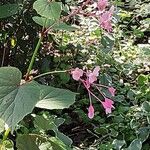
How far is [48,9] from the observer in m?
1.32

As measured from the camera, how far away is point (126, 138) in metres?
2.37

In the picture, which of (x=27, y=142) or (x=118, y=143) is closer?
(x=27, y=142)

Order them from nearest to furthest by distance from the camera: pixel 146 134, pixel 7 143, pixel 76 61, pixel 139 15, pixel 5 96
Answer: pixel 5 96
pixel 7 143
pixel 146 134
pixel 76 61
pixel 139 15

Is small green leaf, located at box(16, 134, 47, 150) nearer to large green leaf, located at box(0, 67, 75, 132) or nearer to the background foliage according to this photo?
large green leaf, located at box(0, 67, 75, 132)

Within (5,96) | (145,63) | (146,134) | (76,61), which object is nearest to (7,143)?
(5,96)

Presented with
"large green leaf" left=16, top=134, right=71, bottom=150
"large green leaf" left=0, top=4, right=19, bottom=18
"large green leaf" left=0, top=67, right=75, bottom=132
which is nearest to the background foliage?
"large green leaf" left=0, top=4, right=19, bottom=18

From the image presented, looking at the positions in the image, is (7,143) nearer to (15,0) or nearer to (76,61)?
(15,0)

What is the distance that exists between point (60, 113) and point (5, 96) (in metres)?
1.30

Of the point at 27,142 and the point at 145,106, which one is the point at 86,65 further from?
the point at 27,142

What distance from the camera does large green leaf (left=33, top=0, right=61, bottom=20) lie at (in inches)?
51.4

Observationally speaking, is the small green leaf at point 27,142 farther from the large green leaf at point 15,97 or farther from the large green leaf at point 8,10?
the large green leaf at point 8,10

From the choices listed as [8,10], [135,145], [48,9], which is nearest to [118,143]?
[135,145]

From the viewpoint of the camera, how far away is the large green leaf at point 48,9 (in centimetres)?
131

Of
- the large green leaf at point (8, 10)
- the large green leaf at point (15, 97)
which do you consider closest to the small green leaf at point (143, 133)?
the large green leaf at point (8, 10)
